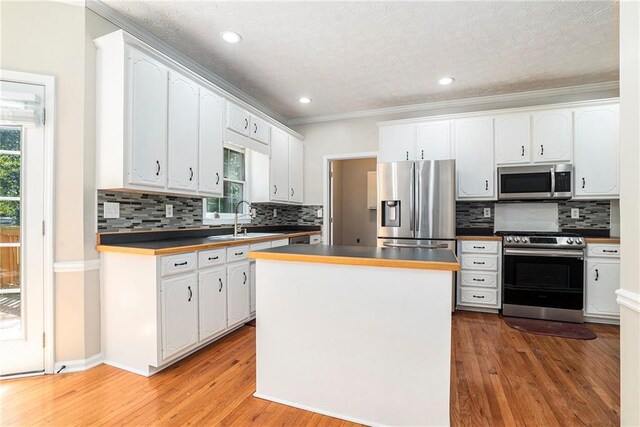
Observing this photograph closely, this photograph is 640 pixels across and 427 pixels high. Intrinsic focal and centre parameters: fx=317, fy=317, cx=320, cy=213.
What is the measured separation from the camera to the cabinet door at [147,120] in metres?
2.30

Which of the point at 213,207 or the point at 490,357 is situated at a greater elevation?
the point at 213,207

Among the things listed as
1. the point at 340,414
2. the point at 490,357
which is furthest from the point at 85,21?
the point at 490,357

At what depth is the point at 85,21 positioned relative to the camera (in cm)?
228

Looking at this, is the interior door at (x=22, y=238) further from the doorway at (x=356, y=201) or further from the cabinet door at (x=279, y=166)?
the doorway at (x=356, y=201)

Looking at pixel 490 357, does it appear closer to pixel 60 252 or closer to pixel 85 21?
pixel 60 252

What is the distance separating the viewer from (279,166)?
14.3 feet

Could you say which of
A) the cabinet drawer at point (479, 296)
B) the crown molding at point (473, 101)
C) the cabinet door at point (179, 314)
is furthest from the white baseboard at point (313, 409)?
the crown molding at point (473, 101)

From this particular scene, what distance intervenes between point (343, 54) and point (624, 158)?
2.33 meters

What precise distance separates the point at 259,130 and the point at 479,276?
10.4 feet

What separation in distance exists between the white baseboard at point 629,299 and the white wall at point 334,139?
133 inches

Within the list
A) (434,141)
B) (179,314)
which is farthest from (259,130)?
(179,314)

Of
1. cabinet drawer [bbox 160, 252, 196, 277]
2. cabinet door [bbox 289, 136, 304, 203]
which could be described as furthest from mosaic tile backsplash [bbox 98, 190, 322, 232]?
cabinet door [bbox 289, 136, 304, 203]

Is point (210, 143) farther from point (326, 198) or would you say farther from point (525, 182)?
point (525, 182)

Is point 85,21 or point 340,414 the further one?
point 85,21
